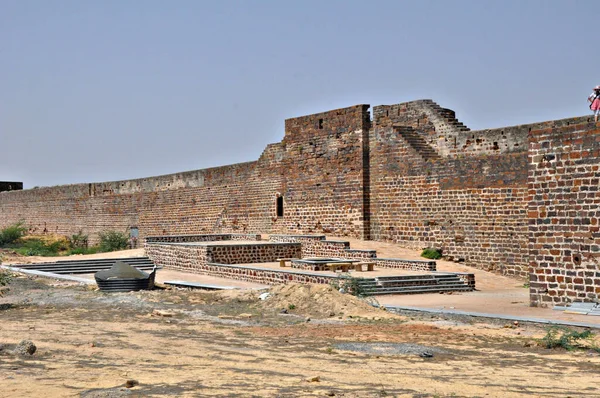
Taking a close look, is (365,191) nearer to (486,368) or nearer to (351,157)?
(351,157)

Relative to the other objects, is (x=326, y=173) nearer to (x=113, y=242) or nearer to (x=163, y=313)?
(x=113, y=242)

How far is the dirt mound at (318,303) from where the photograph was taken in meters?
12.6

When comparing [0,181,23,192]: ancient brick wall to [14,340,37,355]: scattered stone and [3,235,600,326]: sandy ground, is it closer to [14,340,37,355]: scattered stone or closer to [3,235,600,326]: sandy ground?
[3,235,600,326]: sandy ground

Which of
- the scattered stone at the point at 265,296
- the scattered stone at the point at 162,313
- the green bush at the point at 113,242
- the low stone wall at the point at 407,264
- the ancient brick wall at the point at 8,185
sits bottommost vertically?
the scattered stone at the point at 162,313

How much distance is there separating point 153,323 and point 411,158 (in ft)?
39.8

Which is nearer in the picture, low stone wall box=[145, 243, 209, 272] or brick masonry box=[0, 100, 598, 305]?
brick masonry box=[0, 100, 598, 305]

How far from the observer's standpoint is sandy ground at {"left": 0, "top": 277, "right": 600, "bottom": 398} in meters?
7.11

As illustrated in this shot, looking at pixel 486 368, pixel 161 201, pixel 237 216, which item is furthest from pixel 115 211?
pixel 486 368

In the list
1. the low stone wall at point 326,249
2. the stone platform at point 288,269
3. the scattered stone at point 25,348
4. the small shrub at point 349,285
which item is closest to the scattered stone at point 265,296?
the small shrub at point 349,285

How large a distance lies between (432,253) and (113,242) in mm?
15676

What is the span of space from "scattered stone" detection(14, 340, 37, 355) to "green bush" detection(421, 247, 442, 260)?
1385 centimetres

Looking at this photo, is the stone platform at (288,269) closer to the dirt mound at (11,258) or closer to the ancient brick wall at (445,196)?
the ancient brick wall at (445,196)

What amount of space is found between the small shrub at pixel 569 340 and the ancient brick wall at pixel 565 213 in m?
2.68

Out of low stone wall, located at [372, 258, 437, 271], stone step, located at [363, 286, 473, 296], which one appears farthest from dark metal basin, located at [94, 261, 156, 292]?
low stone wall, located at [372, 258, 437, 271]
